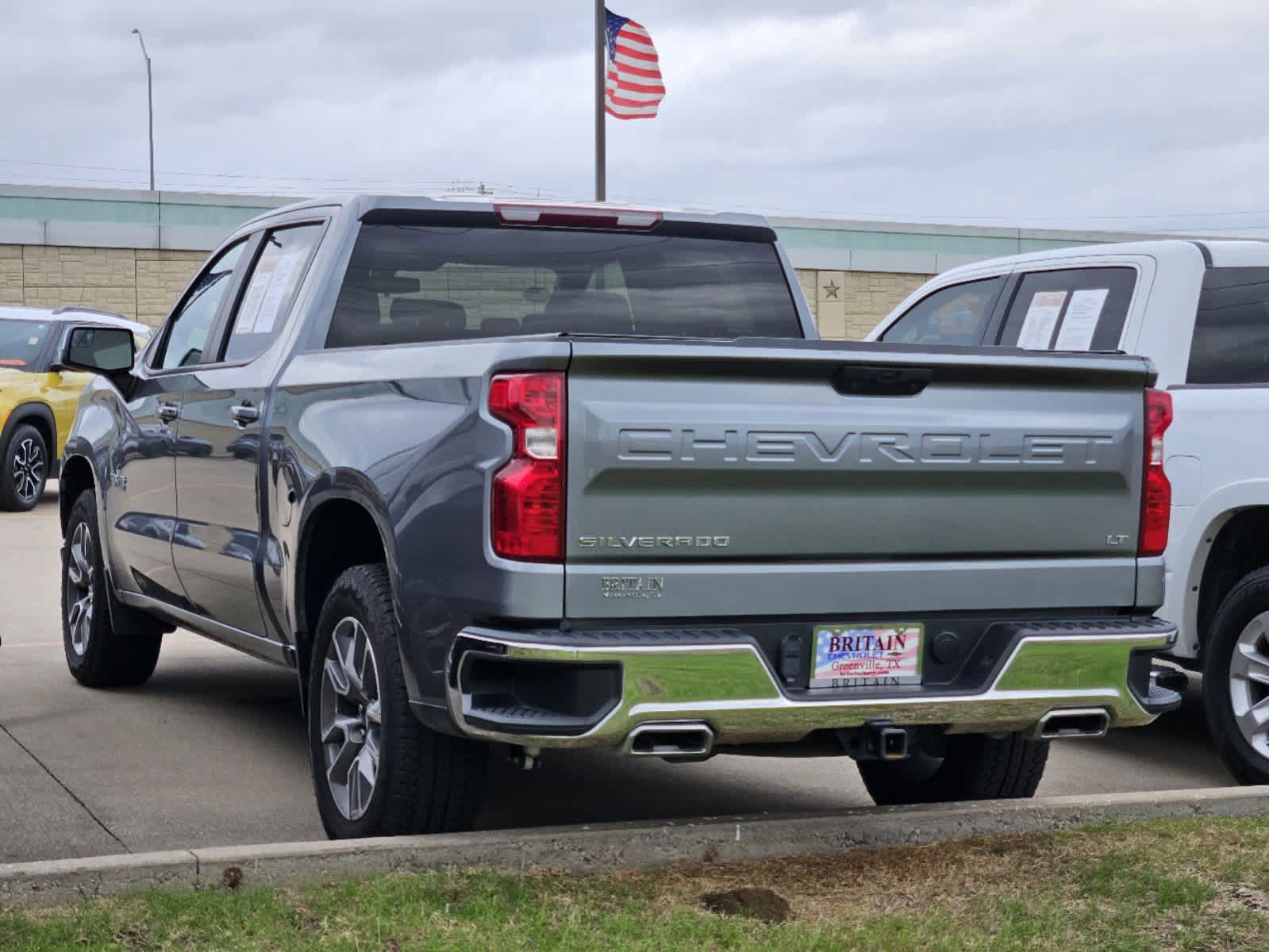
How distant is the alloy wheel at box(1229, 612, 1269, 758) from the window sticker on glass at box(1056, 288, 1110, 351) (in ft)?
4.83

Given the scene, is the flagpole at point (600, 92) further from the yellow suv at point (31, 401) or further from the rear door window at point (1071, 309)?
the rear door window at point (1071, 309)

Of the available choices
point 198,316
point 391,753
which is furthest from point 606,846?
point 198,316

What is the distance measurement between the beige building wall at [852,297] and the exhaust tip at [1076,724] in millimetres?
30833

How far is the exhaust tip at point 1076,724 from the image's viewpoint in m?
5.14

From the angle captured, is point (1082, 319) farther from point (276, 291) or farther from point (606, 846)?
point (606, 846)

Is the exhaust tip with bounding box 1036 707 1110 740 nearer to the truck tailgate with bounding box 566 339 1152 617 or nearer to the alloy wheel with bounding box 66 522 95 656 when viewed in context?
the truck tailgate with bounding box 566 339 1152 617

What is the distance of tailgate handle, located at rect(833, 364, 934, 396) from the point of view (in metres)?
4.89

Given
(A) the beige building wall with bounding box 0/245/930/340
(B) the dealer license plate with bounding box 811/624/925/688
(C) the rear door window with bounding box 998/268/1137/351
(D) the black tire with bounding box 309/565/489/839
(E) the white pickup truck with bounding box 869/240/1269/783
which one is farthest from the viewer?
(A) the beige building wall with bounding box 0/245/930/340

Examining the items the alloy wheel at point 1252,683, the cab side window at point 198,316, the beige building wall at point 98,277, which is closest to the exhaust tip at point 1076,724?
the alloy wheel at point 1252,683

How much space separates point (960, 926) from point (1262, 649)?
2536 mm

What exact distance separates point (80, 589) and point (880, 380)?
4791 millimetres

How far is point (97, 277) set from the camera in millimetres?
32156

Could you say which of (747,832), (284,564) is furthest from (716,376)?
(284,564)

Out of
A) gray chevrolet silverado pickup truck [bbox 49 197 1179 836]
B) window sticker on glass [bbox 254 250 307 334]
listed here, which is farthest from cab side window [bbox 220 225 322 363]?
gray chevrolet silverado pickup truck [bbox 49 197 1179 836]
